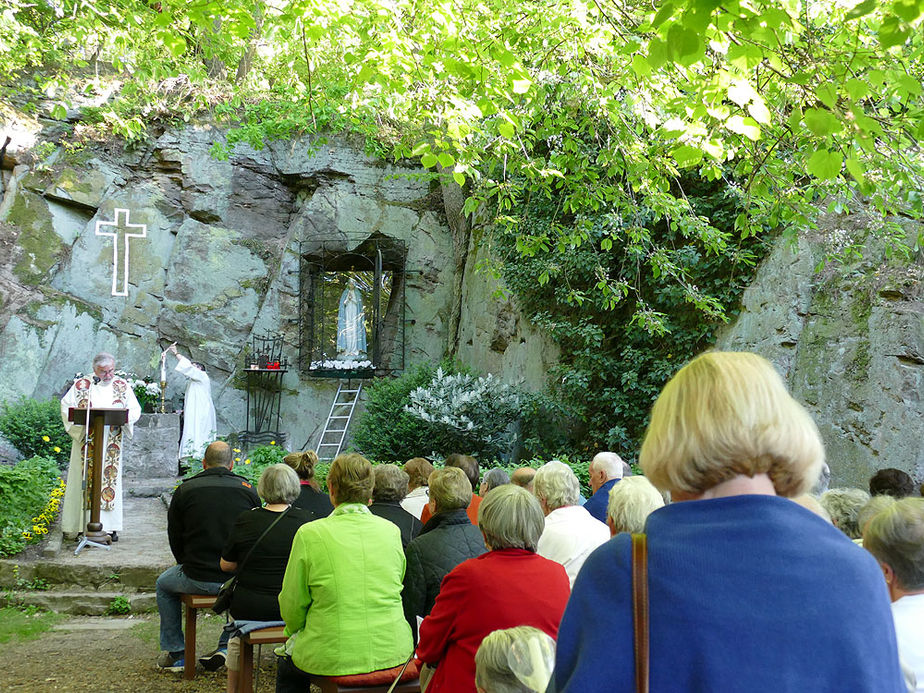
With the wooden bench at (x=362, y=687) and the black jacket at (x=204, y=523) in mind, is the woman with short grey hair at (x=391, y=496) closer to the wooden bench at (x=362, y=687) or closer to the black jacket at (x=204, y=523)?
the wooden bench at (x=362, y=687)

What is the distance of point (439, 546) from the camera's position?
344 centimetres

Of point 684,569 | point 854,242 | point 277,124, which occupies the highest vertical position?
point 277,124

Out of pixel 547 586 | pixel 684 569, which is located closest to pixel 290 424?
pixel 547 586

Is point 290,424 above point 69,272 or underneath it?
underneath

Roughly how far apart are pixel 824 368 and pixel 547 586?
619cm

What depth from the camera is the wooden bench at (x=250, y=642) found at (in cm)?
394

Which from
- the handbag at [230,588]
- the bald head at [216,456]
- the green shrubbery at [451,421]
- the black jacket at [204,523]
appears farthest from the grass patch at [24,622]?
the green shrubbery at [451,421]

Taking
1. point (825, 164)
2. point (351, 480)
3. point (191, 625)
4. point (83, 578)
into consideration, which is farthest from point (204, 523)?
point (825, 164)

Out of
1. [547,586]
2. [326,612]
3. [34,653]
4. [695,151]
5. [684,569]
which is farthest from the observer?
[34,653]

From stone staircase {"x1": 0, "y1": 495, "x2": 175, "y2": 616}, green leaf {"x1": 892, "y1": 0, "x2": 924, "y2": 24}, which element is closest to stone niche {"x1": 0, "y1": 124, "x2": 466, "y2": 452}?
stone staircase {"x1": 0, "y1": 495, "x2": 175, "y2": 616}

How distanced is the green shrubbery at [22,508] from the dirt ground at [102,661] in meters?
1.24

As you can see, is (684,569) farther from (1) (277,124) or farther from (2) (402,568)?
(1) (277,124)

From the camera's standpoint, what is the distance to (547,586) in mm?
2652

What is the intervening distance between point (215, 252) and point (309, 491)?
40.4ft
